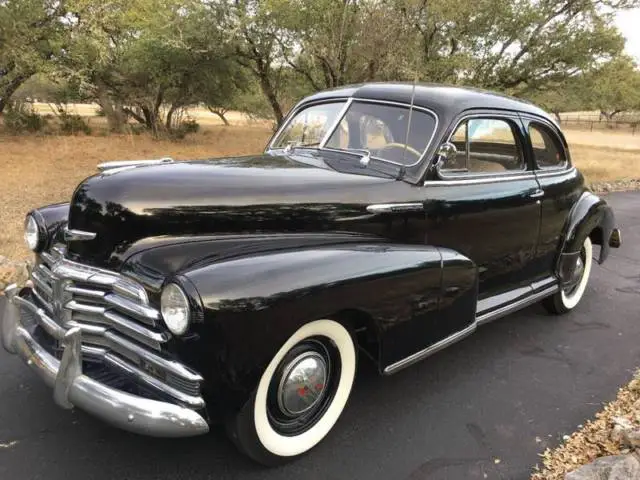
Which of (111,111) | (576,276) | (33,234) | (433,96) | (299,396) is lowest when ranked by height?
(576,276)

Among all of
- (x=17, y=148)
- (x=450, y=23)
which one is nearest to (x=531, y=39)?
(x=450, y=23)

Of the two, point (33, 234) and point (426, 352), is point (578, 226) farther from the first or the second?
point (33, 234)

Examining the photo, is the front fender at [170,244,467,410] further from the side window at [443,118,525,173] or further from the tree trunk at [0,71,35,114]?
the tree trunk at [0,71,35,114]

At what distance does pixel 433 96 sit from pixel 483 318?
151cm

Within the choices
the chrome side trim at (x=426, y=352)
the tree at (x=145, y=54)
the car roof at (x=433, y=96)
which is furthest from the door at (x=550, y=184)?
the tree at (x=145, y=54)

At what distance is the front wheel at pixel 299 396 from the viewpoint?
228cm

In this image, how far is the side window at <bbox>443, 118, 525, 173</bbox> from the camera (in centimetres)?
340

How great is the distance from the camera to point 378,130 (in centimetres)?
336

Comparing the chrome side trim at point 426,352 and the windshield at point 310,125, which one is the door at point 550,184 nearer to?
the chrome side trim at point 426,352

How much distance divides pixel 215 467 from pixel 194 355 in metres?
0.75

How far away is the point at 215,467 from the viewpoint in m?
2.47

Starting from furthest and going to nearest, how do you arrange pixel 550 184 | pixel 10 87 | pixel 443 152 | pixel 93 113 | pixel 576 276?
pixel 93 113, pixel 10 87, pixel 576 276, pixel 550 184, pixel 443 152

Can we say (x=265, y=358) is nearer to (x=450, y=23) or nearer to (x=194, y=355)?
(x=194, y=355)

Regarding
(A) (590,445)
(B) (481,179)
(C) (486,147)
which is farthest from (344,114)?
(A) (590,445)
